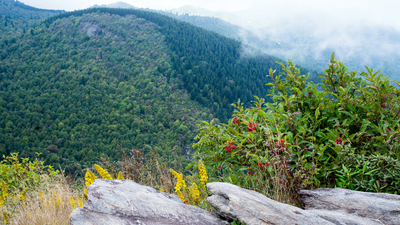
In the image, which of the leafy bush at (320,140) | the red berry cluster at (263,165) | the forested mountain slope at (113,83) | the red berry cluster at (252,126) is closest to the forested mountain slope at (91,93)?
the forested mountain slope at (113,83)

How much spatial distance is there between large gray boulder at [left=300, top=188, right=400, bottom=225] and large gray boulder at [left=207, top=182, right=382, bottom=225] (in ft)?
0.28

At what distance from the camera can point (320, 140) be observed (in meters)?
2.29

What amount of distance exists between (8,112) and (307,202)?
88105mm

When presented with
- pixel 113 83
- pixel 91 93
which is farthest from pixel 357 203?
pixel 113 83

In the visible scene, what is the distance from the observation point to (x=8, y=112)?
210 feet

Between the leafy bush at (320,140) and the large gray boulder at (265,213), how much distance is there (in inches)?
14.4

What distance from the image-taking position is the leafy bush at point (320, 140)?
2043 millimetres

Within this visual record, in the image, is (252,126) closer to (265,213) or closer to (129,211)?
(265,213)

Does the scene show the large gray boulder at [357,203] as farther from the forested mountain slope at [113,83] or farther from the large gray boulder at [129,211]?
the forested mountain slope at [113,83]

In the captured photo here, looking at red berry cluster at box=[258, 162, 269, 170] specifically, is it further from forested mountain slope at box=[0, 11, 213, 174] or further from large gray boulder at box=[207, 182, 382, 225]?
forested mountain slope at box=[0, 11, 213, 174]

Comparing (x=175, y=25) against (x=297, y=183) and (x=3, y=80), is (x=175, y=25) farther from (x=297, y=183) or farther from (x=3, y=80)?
(x=297, y=183)

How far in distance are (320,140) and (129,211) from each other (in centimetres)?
213

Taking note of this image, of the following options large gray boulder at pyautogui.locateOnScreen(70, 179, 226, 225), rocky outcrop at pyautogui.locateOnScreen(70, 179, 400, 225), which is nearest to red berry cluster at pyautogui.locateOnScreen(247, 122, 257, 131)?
rocky outcrop at pyautogui.locateOnScreen(70, 179, 400, 225)

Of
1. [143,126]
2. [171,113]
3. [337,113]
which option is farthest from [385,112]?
[171,113]
